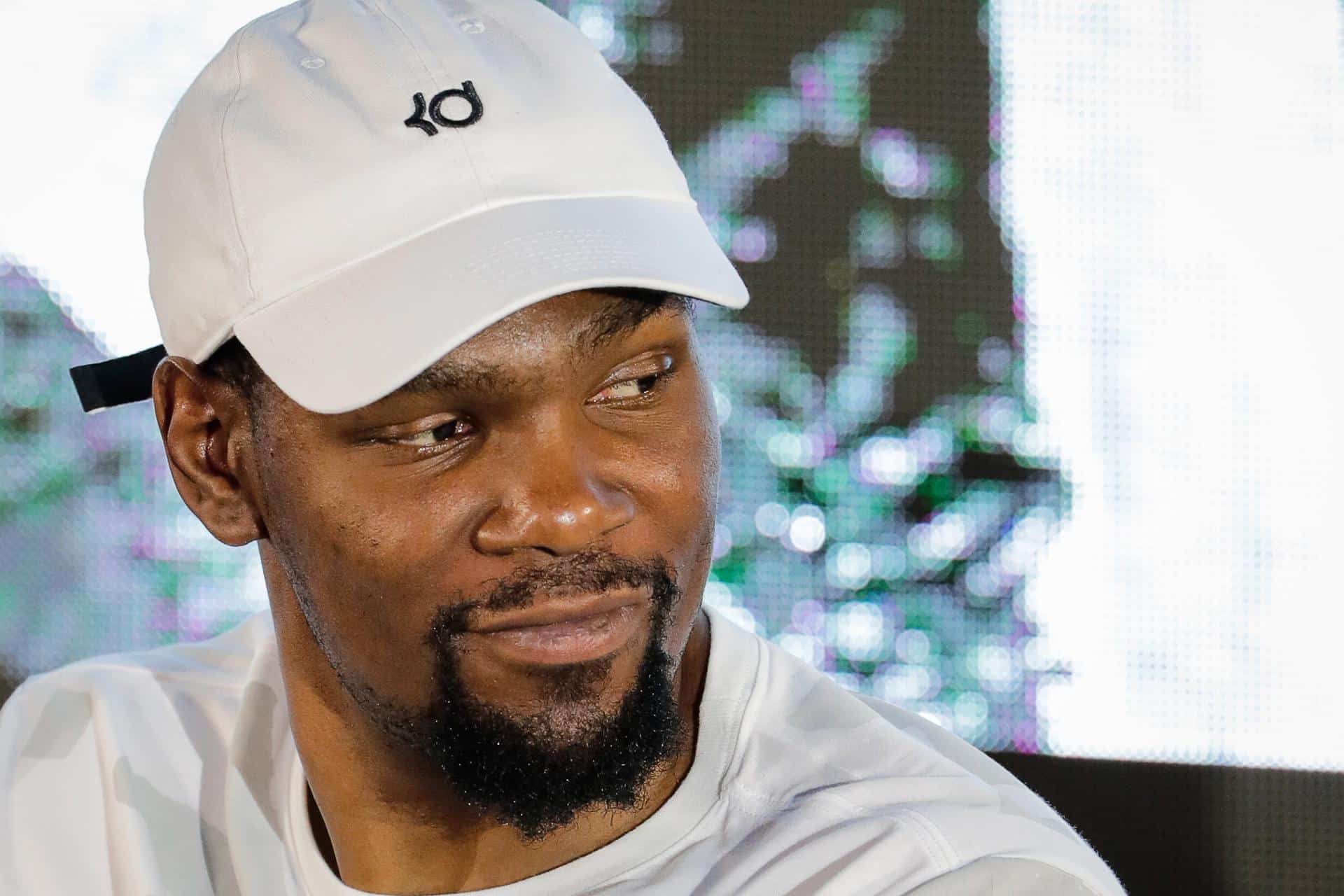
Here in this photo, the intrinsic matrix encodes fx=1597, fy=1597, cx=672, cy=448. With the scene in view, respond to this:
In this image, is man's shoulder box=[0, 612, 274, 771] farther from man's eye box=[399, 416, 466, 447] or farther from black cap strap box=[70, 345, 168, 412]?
man's eye box=[399, 416, 466, 447]

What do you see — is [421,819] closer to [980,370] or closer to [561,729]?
[561,729]

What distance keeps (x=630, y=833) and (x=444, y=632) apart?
0.22 meters

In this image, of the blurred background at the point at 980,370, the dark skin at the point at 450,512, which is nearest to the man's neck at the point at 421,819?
the dark skin at the point at 450,512

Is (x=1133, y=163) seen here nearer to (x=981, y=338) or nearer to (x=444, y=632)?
(x=981, y=338)

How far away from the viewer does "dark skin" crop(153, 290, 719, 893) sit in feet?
3.52

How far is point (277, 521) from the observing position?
3.93ft

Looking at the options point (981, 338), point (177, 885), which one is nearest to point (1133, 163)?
point (981, 338)

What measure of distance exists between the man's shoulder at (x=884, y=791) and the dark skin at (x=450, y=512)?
0.07 meters

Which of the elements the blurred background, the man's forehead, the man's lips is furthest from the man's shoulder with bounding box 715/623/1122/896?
the blurred background

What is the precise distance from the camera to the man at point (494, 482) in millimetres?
1069

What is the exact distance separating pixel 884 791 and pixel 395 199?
1.76 ft

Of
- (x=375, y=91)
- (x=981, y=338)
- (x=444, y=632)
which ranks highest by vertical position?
(x=375, y=91)

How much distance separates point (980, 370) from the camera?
2.37 m

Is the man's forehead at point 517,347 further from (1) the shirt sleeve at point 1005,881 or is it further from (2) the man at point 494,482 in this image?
(1) the shirt sleeve at point 1005,881
